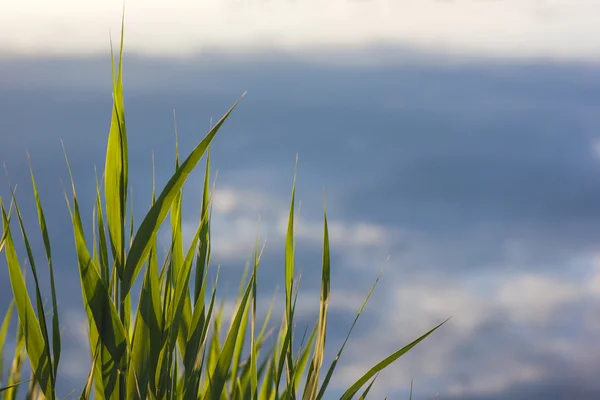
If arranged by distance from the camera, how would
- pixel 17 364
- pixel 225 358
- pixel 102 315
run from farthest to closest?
pixel 17 364 → pixel 225 358 → pixel 102 315

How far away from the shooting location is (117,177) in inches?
42.4

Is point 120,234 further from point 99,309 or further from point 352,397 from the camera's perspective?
point 352,397

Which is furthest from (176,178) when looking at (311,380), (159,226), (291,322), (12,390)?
(12,390)

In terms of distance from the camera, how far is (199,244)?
1201 mm

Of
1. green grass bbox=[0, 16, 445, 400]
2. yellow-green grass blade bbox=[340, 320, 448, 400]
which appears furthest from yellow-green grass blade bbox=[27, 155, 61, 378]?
yellow-green grass blade bbox=[340, 320, 448, 400]

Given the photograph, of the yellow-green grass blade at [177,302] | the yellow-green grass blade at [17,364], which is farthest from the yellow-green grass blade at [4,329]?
the yellow-green grass blade at [177,302]

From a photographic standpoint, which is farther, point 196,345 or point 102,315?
point 196,345

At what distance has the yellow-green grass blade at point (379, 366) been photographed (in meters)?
1.17

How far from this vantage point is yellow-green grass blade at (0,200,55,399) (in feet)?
3.60

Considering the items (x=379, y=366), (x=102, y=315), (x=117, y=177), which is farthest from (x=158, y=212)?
Answer: (x=379, y=366)

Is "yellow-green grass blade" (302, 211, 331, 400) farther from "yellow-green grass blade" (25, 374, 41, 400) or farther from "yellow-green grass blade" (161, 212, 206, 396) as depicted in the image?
"yellow-green grass blade" (25, 374, 41, 400)

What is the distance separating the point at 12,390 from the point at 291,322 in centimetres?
74

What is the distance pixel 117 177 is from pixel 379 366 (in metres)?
0.58

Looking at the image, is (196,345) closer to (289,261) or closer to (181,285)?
(181,285)
